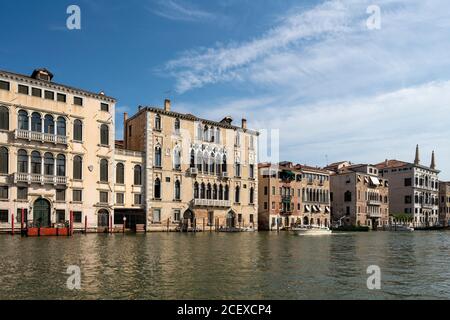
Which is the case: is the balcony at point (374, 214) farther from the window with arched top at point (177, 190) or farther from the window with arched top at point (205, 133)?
the window with arched top at point (177, 190)

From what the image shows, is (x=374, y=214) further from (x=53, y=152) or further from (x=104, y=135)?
(x=53, y=152)

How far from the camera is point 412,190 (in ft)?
277

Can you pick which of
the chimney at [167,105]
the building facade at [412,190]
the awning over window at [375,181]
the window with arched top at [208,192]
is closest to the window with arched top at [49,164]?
the chimney at [167,105]

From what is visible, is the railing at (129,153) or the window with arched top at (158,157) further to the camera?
the window with arched top at (158,157)

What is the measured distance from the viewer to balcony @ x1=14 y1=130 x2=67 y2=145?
38.3 meters

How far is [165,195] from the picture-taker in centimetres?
4925

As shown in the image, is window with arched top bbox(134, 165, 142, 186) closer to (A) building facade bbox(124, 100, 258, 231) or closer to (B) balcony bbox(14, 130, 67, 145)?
(A) building facade bbox(124, 100, 258, 231)

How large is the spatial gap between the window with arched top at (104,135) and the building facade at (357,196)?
42.6 meters

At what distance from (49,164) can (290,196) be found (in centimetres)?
3403

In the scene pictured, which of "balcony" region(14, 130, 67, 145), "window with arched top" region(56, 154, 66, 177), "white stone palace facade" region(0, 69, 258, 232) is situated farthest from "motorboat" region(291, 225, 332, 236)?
"balcony" region(14, 130, 67, 145)

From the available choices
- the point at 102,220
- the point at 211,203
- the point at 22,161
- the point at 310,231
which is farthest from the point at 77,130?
the point at 310,231

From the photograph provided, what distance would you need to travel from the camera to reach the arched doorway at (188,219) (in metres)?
50.9

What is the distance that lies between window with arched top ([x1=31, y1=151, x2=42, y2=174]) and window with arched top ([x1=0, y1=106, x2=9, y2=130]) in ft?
10.3

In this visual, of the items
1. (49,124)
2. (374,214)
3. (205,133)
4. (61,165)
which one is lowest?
(374,214)
